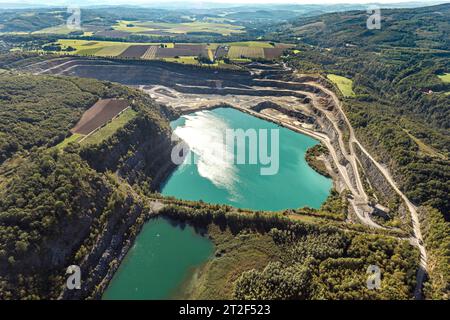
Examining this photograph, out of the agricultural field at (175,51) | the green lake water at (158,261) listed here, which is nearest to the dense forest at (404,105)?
the agricultural field at (175,51)

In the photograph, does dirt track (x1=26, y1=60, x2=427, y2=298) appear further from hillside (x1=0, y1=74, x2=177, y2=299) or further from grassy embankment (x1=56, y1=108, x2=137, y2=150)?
hillside (x1=0, y1=74, x2=177, y2=299)

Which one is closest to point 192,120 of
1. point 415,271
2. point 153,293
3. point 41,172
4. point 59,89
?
point 59,89

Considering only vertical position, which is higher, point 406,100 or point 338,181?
point 406,100

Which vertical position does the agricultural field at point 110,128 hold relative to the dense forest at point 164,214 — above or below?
above

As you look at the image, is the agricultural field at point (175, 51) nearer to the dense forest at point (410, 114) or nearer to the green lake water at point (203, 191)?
the dense forest at point (410, 114)
